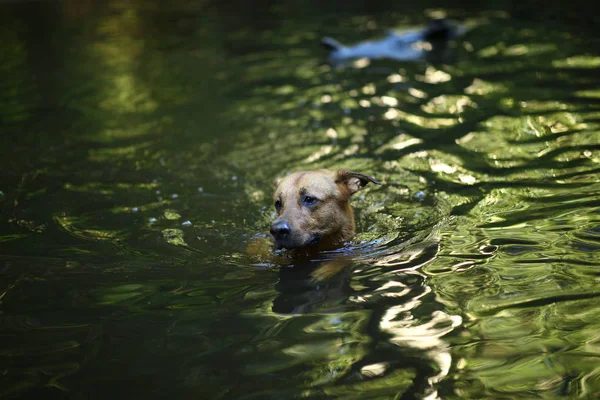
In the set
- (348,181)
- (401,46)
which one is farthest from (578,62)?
(348,181)

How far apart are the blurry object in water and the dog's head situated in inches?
337

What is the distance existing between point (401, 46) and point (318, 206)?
9611 mm

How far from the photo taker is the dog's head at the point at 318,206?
20.8 ft

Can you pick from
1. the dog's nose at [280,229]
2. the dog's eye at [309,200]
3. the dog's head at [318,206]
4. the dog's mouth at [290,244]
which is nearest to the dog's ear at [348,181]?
the dog's head at [318,206]

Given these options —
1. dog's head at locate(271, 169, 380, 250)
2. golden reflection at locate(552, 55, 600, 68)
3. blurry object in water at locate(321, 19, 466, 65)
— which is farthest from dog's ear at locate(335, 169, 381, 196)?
blurry object in water at locate(321, 19, 466, 65)

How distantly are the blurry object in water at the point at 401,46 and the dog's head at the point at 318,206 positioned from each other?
8.56 m

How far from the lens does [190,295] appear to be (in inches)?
223

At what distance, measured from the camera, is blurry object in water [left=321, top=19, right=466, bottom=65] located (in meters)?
15.1

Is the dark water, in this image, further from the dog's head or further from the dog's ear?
the dog's ear

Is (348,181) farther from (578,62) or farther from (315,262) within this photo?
(578,62)

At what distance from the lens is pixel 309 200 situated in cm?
662

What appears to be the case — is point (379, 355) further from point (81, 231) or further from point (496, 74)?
point (496, 74)

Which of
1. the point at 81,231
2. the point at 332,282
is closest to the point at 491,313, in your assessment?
the point at 332,282

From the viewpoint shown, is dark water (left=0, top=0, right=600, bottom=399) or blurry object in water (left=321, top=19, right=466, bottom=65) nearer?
dark water (left=0, top=0, right=600, bottom=399)
